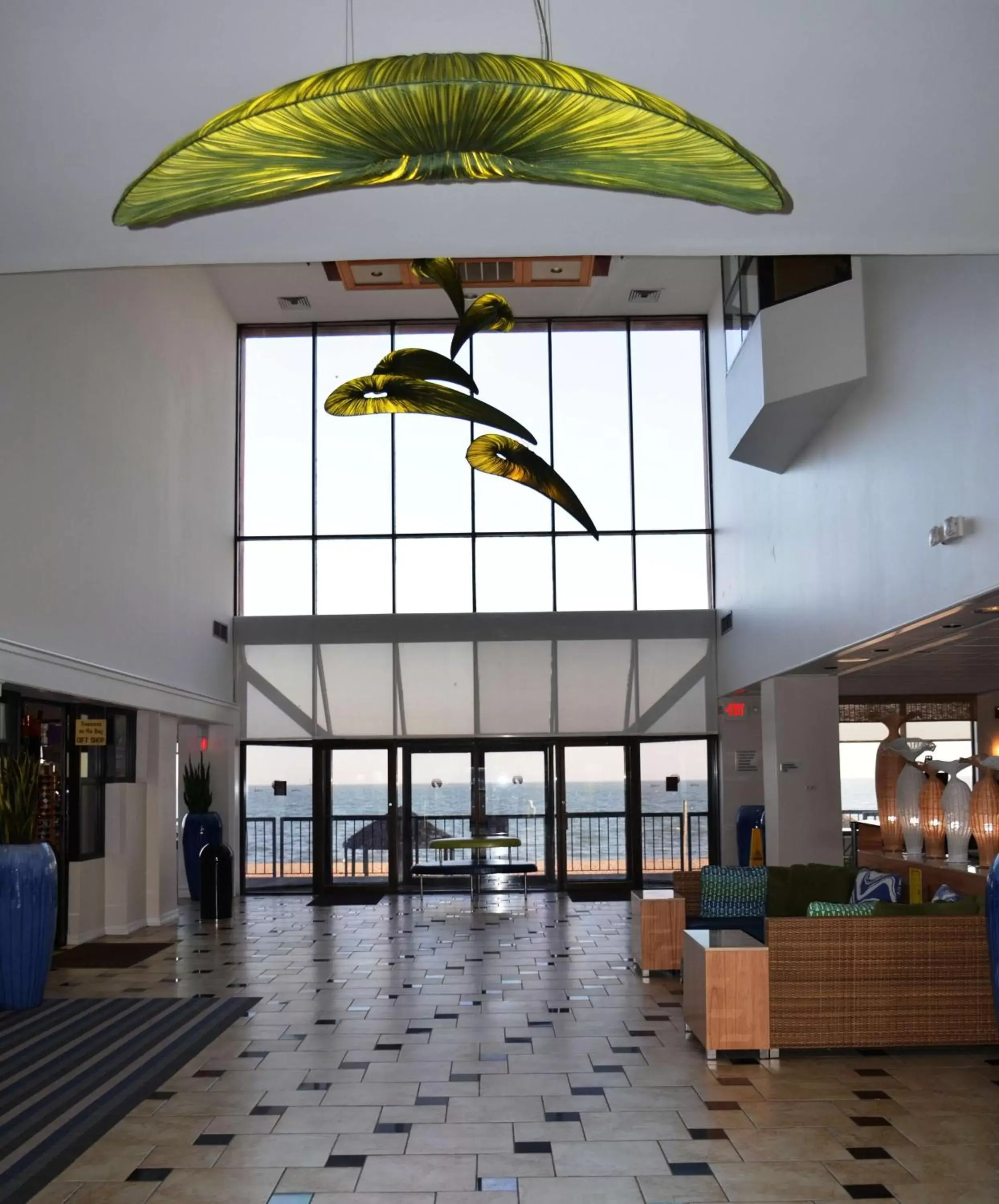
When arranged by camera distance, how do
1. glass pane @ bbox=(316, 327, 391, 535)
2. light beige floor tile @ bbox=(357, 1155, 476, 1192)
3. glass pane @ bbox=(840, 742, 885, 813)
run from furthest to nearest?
1. glass pane @ bbox=(840, 742, 885, 813)
2. glass pane @ bbox=(316, 327, 391, 535)
3. light beige floor tile @ bbox=(357, 1155, 476, 1192)

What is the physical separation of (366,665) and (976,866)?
29.0 feet

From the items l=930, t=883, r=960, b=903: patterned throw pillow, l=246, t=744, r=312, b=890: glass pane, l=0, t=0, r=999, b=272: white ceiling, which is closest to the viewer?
l=0, t=0, r=999, b=272: white ceiling

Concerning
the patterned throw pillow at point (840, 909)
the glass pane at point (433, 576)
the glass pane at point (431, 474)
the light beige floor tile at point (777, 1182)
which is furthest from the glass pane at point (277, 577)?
the light beige floor tile at point (777, 1182)

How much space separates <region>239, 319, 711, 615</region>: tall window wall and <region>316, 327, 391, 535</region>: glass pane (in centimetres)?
2

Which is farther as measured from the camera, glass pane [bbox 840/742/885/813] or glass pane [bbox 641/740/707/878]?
glass pane [bbox 840/742/885/813]

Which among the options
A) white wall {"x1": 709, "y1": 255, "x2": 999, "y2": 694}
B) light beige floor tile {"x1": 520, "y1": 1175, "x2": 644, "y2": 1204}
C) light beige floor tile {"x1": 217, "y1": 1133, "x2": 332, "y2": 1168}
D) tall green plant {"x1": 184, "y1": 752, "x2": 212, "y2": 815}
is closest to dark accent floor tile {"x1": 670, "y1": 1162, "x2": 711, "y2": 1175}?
light beige floor tile {"x1": 520, "y1": 1175, "x2": 644, "y2": 1204}

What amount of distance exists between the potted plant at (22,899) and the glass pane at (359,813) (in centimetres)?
750

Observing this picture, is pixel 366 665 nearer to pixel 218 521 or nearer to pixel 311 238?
pixel 218 521

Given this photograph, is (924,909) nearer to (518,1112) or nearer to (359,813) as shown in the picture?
(518,1112)

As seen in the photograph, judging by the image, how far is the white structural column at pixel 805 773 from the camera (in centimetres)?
1202

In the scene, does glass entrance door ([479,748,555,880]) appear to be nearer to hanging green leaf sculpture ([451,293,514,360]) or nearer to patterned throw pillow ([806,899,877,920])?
hanging green leaf sculpture ([451,293,514,360])

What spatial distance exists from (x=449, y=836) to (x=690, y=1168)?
1090cm

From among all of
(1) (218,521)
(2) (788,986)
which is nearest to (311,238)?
(2) (788,986)

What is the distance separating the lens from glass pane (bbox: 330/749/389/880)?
15562mm
